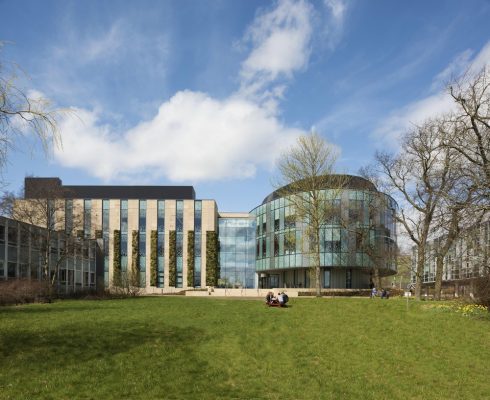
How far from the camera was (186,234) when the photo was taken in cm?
7381

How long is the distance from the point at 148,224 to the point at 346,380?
2512 inches

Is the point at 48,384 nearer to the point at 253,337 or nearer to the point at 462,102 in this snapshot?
the point at 253,337

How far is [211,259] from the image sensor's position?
7244 cm

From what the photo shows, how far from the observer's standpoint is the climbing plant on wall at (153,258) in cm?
7150

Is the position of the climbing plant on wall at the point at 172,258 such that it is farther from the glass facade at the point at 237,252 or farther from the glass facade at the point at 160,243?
the glass facade at the point at 237,252

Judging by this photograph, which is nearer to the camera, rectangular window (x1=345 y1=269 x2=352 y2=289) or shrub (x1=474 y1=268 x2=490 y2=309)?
shrub (x1=474 y1=268 x2=490 y2=309)

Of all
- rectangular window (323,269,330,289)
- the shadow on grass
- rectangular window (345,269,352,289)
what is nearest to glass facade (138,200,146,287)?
rectangular window (323,269,330,289)

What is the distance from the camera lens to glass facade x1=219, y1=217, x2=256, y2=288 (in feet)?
245

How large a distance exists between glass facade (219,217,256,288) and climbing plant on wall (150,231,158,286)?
11141mm

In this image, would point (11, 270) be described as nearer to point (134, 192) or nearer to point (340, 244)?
point (340, 244)

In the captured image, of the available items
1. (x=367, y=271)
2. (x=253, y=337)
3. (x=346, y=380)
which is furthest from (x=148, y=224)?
(x=346, y=380)

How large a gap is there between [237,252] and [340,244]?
23.3 meters

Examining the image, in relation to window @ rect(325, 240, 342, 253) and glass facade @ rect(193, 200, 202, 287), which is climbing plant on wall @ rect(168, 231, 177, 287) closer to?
glass facade @ rect(193, 200, 202, 287)

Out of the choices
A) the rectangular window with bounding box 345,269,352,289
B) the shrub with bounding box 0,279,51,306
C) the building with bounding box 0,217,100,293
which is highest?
the building with bounding box 0,217,100,293
